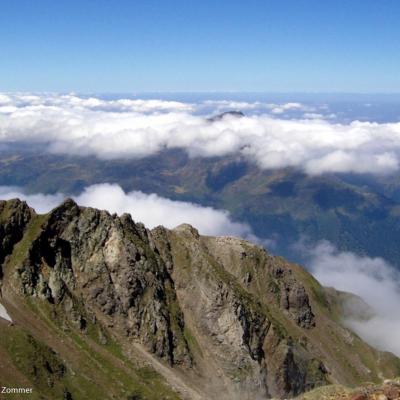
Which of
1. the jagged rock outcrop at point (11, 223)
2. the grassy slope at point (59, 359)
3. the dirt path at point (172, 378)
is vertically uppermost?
the jagged rock outcrop at point (11, 223)

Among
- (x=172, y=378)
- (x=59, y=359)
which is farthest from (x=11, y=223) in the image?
(x=172, y=378)

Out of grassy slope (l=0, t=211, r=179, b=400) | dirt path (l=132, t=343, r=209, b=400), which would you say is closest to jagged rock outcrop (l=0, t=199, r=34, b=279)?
grassy slope (l=0, t=211, r=179, b=400)

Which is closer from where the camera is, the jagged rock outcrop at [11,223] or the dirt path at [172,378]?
the dirt path at [172,378]

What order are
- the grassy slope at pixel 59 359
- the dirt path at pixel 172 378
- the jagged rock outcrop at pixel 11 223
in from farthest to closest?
the jagged rock outcrop at pixel 11 223
the dirt path at pixel 172 378
the grassy slope at pixel 59 359

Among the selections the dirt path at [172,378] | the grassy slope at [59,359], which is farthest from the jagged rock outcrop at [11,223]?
the dirt path at [172,378]

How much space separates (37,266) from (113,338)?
129ft

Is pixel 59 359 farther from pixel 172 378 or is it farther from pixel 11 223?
pixel 11 223

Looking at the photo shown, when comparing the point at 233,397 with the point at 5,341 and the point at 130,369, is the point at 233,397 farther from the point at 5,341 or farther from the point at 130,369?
the point at 5,341

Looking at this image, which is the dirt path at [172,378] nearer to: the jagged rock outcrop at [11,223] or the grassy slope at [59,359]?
the grassy slope at [59,359]

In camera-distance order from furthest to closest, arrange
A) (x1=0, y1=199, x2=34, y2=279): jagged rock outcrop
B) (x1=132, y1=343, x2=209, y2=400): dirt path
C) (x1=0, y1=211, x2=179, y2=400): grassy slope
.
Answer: (x1=0, y1=199, x2=34, y2=279): jagged rock outcrop → (x1=132, y1=343, x2=209, y2=400): dirt path → (x1=0, y1=211, x2=179, y2=400): grassy slope

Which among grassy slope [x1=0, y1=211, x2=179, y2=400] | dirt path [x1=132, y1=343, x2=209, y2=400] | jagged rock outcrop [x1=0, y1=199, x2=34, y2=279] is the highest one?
jagged rock outcrop [x1=0, y1=199, x2=34, y2=279]

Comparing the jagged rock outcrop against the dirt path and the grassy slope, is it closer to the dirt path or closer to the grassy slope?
the grassy slope

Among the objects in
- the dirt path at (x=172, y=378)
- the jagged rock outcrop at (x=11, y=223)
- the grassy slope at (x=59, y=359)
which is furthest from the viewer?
the jagged rock outcrop at (x=11, y=223)

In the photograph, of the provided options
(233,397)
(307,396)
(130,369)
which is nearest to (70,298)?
(130,369)
